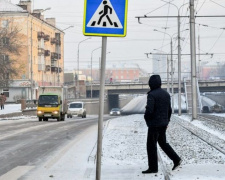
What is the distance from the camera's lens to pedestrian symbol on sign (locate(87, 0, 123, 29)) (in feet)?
21.3

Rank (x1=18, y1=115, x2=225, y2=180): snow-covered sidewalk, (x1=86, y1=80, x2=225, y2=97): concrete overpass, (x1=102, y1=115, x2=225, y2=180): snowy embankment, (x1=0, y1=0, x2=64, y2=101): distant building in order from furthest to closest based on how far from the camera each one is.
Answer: (x1=86, y1=80, x2=225, y2=97): concrete overpass < (x1=0, y1=0, x2=64, y2=101): distant building < (x1=102, y1=115, x2=225, y2=180): snowy embankment < (x1=18, y1=115, x2=225, y2=180): snow-covered sidewalk

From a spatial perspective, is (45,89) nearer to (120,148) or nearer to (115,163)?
(120,148)

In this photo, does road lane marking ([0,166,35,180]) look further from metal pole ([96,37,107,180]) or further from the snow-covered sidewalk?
metal pole ([96,37,107,180])

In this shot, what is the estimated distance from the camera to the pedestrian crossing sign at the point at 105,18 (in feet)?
21.3

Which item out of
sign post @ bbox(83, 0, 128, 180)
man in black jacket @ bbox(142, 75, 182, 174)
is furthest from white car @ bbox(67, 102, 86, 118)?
sign post @ bbox(83, 0, 128, 180)

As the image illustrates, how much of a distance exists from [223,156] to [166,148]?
254 centimetres

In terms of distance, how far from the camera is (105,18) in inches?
257

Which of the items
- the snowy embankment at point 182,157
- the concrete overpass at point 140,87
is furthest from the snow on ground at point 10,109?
the concrete overpass at point 140,87

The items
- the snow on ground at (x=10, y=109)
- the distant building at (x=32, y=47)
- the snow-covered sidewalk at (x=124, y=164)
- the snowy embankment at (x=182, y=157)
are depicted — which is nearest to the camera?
the snow-covered sidewalk at (x=124, y=164)

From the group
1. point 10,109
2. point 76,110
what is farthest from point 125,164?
point 76,110

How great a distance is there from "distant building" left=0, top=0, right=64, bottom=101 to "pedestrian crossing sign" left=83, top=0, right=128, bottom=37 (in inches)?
2390

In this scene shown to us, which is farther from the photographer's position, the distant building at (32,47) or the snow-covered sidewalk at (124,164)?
the distant building at (32,47)

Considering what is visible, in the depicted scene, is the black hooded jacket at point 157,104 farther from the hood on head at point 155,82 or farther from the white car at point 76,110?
the white car at point 76,110

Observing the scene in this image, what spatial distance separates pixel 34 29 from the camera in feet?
275
